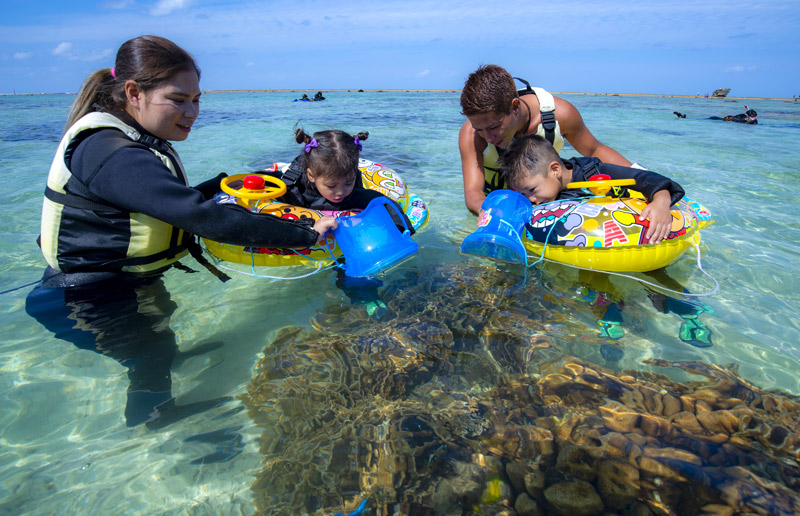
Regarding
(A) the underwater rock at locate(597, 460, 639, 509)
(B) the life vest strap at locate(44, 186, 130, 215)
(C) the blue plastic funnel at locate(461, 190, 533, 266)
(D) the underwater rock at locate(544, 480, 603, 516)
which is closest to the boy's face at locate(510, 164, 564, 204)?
(C) the blue plastic funnel at locate(461, 190, 533, 266)

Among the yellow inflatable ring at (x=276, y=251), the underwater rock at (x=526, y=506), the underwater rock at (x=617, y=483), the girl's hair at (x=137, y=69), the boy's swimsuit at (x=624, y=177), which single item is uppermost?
the girl's hair at (x=137, y=69)

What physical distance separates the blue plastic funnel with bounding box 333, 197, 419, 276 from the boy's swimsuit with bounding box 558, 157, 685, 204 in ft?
5.11

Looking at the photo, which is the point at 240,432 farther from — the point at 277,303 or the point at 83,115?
the point at 83,115

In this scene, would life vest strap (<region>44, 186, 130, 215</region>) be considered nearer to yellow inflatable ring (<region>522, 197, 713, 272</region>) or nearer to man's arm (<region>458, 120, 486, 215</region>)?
yellow inflatable ring (<region>522, 197, 713, 272</region>)

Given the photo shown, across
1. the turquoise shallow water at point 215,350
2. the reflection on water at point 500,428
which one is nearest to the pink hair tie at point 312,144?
the turquoise shallow water at point 215,350

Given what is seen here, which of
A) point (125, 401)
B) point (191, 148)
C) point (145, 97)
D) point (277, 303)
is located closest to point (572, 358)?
point (277, 303)

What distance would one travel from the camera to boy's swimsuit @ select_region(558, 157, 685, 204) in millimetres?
→ 3182

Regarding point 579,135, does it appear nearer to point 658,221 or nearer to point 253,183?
point 658,221

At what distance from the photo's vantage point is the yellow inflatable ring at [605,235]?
3051 millimetres

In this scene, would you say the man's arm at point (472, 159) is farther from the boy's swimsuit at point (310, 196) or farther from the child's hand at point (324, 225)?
the child's hand at point (324, 225)

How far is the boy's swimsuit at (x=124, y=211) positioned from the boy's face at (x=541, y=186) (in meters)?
1.73

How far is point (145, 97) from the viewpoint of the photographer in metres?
2.35

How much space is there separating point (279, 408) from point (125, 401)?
32.0 inches

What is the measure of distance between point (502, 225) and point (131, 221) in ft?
7.46
